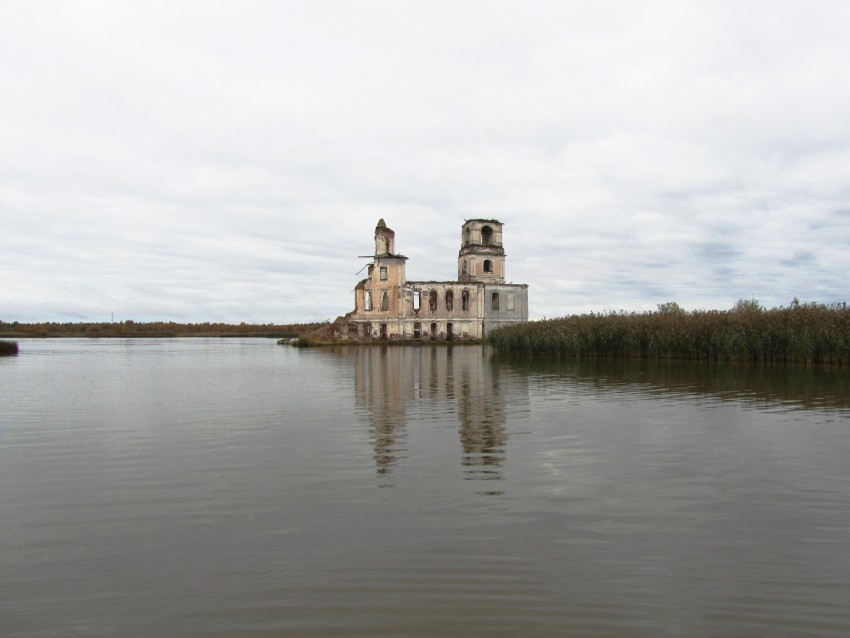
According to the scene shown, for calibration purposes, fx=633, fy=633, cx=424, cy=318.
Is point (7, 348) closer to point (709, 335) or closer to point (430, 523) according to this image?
point (709, 335)

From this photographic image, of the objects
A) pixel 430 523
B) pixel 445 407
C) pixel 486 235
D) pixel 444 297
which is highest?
pixel 486 235

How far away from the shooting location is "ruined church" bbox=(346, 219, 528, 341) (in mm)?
65312

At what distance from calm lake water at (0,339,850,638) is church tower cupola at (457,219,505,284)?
178ft

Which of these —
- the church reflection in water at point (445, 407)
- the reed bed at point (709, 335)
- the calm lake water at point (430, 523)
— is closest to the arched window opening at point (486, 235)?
the reed bed at point (709, 335)

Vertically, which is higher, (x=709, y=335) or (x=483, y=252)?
(x=483, y=252)

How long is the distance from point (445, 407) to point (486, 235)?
55806 mm

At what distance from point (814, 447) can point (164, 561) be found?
9357 mm

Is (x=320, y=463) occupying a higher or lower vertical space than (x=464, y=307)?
lower

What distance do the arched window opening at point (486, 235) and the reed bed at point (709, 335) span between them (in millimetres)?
27603

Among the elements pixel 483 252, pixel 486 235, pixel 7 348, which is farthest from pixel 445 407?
pixel 486 235

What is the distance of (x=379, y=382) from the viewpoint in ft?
73.4

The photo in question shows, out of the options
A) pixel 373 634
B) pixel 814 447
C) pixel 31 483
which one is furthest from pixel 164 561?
pixel 814 447

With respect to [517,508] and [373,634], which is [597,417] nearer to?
[517,508]

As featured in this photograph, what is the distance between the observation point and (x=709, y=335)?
100.0ft
